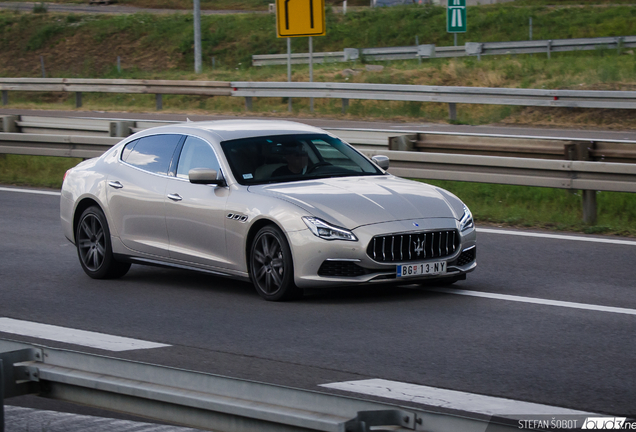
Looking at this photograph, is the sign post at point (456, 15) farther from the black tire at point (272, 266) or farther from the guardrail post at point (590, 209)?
the black tire at point (272, 266)

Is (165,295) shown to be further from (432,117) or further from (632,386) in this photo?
(432,117)

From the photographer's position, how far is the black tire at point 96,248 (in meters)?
9.66

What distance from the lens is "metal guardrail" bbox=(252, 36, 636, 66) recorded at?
3362 centimetres

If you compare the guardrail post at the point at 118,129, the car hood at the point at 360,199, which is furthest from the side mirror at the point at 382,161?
the guardrail post at the point at 118,129

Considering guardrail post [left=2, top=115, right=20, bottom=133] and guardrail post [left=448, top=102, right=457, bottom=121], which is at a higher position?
guardrail post [left=2, top=115, right=20, bottom=133]

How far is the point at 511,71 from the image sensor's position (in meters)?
28.2

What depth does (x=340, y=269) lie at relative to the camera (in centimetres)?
798

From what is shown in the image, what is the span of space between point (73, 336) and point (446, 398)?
2958mm

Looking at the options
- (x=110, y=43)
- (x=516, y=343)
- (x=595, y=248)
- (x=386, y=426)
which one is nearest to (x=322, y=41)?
(x=110, y=43)

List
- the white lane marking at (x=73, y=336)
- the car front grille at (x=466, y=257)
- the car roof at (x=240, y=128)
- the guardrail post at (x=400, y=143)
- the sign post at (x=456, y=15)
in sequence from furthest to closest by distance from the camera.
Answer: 1. the sign post at (x=456, y=15)
2. the guardrail post at (x=400, y=143)
3. the car roof at (x=240, y=128)
4. the car front grille at (x=466, y=257)
5. the white lane marking at (x=73, y=336)

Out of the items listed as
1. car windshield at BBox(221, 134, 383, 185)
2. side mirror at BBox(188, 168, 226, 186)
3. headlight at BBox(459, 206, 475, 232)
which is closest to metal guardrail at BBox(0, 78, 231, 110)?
car windshield at BBox(221, 134, 383, 185)

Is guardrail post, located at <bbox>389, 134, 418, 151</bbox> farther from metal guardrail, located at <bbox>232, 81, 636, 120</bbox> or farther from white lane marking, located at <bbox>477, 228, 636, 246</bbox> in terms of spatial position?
metal guardrail, located at <bbox>232, 81, 636, 120</bbox>

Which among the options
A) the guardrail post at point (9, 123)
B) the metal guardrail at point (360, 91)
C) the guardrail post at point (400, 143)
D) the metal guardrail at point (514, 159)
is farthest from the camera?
the metal guardrail at point (360, 91)

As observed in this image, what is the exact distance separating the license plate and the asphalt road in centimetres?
24
